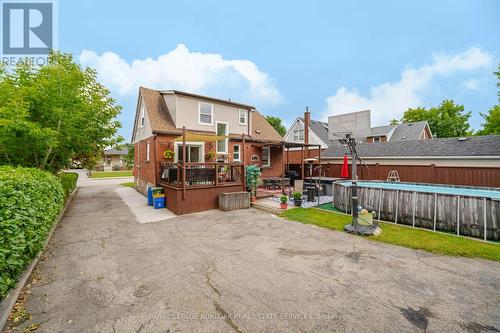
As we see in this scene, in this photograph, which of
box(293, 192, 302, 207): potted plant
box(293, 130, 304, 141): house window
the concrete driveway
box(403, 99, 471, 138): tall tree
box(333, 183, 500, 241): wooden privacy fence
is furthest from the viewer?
box(403, 99, 471, 138): tall tree

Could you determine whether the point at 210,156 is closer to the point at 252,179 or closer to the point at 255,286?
the point at 252,179

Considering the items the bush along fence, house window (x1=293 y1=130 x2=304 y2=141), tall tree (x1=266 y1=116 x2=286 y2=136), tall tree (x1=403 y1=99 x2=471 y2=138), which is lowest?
the bush along fence

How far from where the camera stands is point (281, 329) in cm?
288

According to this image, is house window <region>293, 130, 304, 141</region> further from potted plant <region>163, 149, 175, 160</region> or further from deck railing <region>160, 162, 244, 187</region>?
potted plant <region>163, 149, 175, 160</region>

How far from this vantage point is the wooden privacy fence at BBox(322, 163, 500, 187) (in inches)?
471

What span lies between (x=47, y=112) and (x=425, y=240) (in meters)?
15.3

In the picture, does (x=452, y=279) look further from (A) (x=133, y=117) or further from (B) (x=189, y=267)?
(A) (x=133, y=117)

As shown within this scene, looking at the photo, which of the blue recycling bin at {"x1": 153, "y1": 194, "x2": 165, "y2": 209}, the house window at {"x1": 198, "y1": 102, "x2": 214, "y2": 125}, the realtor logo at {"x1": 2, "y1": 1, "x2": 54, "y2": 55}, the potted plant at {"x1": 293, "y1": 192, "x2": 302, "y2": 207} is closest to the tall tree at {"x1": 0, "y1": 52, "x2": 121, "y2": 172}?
the realtor logo at {"x1": 2, "y1": 1, "x2": 54, "y2": 55}

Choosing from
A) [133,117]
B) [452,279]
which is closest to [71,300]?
[452,279]

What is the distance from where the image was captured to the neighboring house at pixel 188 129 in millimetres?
12562

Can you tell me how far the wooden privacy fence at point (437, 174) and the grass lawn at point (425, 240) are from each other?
9.27 m

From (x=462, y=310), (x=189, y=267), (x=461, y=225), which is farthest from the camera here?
(x=461, y=225)

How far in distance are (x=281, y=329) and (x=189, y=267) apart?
264 centimetres

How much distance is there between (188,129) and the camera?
13.6 metres
